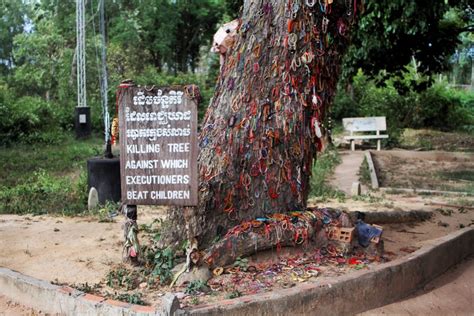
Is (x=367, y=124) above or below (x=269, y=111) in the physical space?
below

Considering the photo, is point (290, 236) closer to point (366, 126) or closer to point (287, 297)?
point (287, 297)

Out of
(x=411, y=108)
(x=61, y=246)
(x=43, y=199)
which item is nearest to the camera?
(x=61, y=246)

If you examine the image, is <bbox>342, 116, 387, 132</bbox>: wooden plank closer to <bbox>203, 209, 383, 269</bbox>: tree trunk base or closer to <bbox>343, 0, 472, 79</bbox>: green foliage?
<bbox>343, 0, 472, 79</bbox>: green foliage

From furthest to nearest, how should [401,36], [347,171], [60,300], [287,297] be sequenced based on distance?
[347,171] → [401,36] → [60,300] → [287,297]

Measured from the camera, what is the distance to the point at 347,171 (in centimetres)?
1398

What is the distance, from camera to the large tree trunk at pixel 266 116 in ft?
18.6

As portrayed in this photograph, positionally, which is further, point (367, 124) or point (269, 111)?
point (367, 124)

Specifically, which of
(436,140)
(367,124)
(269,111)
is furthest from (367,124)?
(269,111)

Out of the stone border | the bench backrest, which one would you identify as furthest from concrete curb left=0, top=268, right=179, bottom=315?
the bench backrest

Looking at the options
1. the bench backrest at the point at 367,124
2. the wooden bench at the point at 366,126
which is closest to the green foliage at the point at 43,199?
the wooden bench at the point at 366,126

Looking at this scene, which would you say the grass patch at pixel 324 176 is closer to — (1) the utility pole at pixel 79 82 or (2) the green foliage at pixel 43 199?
(2) the green foliage at pixel 43 199

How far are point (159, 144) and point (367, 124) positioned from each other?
1522 centimetres

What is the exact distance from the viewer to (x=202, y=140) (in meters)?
5.91

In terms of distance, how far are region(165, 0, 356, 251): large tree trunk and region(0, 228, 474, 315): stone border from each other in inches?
45.6
